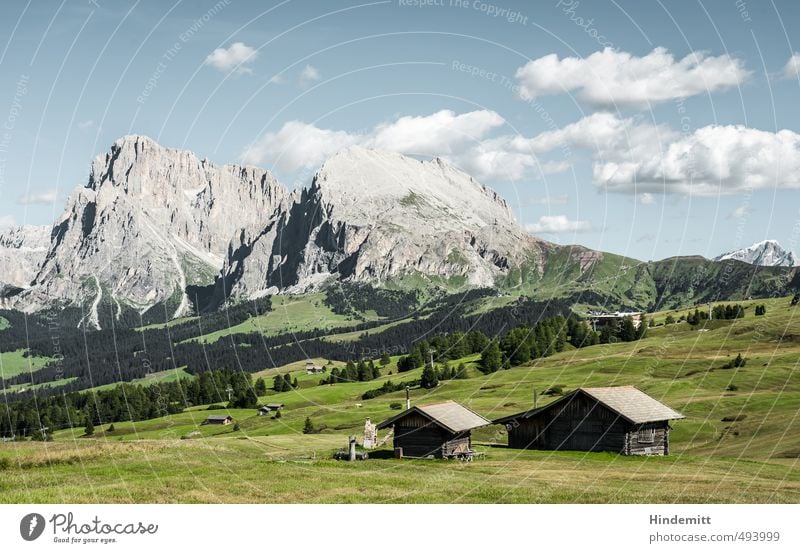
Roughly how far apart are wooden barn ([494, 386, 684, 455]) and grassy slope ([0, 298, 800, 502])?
14.1ft

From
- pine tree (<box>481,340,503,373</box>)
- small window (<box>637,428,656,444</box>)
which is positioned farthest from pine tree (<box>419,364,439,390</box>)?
small window (<box>637,428,656,444</box>)

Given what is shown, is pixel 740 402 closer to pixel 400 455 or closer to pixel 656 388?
pixel 656 388

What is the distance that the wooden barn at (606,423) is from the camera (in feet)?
247

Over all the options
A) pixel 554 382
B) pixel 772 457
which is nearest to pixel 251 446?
pixel 772 457

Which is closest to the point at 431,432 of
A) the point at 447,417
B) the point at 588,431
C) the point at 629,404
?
the point at 447,417

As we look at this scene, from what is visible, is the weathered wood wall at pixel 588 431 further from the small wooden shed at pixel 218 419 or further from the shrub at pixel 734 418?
the small wooden shed at pixel 218 419

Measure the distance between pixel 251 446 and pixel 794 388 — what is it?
7736cm

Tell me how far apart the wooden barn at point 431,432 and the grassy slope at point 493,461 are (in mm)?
3521

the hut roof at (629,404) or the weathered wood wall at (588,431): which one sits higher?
the hut roof at (629,404)

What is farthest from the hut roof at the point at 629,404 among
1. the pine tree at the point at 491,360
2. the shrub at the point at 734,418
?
the pine tree at the point at 491,360

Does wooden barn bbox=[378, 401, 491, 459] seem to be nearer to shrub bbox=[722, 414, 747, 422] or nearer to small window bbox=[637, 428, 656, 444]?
small window bbox=[637, 428, 656, 444]

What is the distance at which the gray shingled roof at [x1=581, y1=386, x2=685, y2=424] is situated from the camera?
74938mm

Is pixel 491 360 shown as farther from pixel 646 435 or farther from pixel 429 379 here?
pixel 646 435

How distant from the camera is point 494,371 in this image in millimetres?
174375
